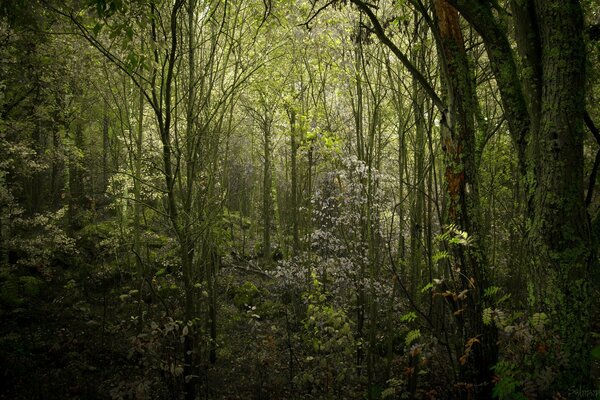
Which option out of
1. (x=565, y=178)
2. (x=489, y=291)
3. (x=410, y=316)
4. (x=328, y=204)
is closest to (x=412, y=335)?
(x=410, y=316)

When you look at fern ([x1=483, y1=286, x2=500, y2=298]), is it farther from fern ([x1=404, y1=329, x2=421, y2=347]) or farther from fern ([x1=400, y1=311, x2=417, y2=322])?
fern ([x1=404, y1=329, x2=421, y2=347])

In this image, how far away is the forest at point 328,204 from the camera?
1.82 meters

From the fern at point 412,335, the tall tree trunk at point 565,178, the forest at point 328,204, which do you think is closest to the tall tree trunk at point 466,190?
the forest at point 328,204

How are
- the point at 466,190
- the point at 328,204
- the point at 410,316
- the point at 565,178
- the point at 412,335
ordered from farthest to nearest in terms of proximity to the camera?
the point at 328,204, the point at 412,335, the point at 410,316, the point at 466,190, the point at 565,178

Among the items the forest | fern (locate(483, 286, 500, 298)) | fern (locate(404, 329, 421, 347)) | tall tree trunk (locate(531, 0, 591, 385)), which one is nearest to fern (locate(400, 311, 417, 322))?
the forest

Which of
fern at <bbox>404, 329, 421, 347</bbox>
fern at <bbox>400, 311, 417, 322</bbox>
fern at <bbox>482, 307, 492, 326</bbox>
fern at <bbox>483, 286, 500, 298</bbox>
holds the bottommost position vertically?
fern at <bbox>404, 329, 421, 347</bbox>

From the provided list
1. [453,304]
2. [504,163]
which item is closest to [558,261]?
[453,304]

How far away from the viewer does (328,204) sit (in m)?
9.87

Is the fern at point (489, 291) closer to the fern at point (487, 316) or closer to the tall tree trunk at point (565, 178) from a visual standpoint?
the fern at point (487, 316)

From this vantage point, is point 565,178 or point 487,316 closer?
point 565,178

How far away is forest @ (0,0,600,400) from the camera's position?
1816 mm

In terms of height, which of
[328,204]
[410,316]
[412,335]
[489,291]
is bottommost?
[412,335]

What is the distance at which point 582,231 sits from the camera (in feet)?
5.64

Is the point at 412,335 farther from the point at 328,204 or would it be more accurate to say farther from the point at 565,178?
the point at 328,204
